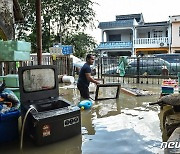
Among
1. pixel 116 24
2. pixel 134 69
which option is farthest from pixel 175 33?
pixel 134 69

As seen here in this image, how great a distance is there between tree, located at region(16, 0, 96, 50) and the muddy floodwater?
1816 centimetres

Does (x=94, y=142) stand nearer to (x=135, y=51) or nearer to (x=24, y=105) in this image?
(x=24, y=105)

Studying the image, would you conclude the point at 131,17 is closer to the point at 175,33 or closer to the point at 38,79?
the point at 175,33

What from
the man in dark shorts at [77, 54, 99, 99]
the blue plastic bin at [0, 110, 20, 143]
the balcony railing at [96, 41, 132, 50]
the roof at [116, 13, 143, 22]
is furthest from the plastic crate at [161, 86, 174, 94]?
the roof at [116, 13, 143, 22]

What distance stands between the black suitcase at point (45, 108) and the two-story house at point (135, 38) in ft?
78.4

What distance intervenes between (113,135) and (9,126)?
6.46 ft

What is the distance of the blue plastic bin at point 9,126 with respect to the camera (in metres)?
4.22

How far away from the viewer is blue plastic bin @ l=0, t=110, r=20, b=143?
13.8 feet

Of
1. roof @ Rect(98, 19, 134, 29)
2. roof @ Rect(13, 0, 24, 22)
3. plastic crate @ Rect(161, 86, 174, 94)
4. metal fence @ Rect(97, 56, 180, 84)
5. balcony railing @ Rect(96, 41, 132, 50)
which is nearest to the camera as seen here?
plastic crate @ Rect(161, 86, 174, 94)

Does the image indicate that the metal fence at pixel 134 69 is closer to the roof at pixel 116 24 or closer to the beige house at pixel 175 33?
the beige house at pixel 175 33

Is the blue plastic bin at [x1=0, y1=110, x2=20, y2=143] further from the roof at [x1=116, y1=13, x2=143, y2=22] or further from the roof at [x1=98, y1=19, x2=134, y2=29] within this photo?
the roof at [x1=116, y1=13, x2=143, y2=22]

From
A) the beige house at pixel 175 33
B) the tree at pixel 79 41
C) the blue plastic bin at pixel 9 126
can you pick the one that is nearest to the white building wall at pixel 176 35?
the beige house at pixel 175 33

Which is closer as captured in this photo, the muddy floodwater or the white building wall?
the muddy floodwater

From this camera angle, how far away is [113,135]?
4.75m
